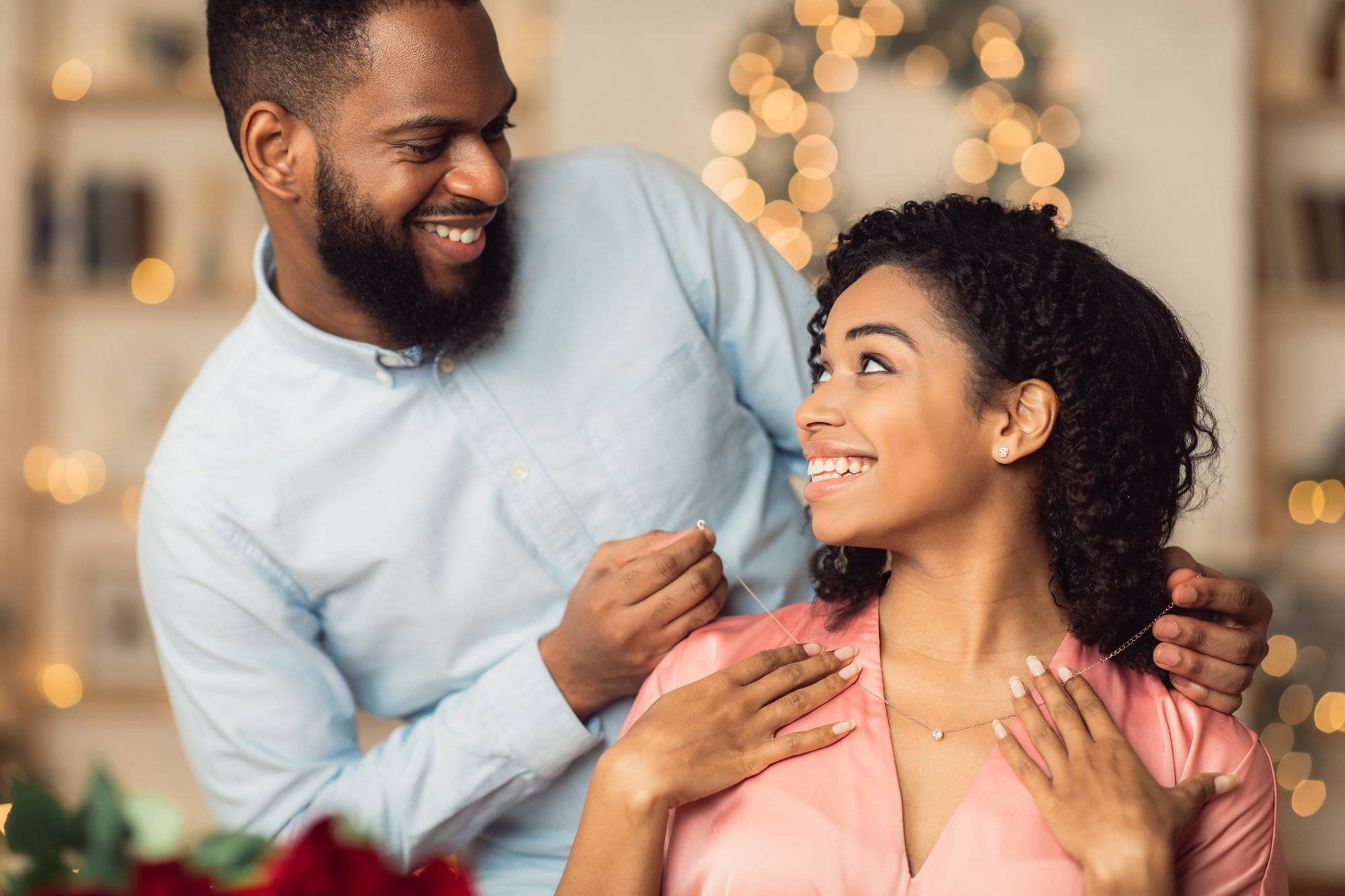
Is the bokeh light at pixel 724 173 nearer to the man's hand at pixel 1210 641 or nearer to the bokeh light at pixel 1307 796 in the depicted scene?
the bokeh light at pixel 1307 796

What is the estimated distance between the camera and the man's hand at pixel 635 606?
5.18 feet

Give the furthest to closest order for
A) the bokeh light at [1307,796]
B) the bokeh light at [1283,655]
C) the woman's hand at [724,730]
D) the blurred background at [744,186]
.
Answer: the blurred background at [744,186] < the bokeh light at [1307,796] < the bokeh light at [1283,655] < the woman's hand at [724,730]

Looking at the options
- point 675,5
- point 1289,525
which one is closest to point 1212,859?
point 1289,525

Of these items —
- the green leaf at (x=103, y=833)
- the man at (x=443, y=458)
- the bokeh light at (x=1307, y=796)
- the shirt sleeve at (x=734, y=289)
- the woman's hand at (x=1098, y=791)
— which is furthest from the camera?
the bokeh light at (x=1307, y=796)

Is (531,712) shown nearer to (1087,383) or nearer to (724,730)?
(724,730)

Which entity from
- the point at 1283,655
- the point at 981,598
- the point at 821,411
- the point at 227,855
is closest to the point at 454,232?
the point at 821,411

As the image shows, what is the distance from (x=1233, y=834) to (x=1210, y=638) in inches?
8.4

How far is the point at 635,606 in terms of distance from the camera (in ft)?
5.18

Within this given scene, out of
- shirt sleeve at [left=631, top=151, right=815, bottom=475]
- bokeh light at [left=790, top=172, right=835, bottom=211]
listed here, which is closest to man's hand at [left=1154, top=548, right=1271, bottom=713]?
shirt sleeve at [left=631, top=151, right=815, bottom=475]

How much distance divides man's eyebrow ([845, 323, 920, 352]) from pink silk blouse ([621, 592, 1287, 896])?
0.39 metres

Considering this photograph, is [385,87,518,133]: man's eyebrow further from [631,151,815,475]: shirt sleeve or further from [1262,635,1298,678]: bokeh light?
[1262,635,1298,678]: bokeh light

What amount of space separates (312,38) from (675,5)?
313 cm

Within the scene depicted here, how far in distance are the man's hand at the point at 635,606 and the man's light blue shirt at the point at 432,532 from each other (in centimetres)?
8

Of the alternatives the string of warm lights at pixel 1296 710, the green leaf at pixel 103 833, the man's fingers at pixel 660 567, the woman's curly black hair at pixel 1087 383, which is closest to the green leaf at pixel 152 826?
the green leaf at pixel 103 833
